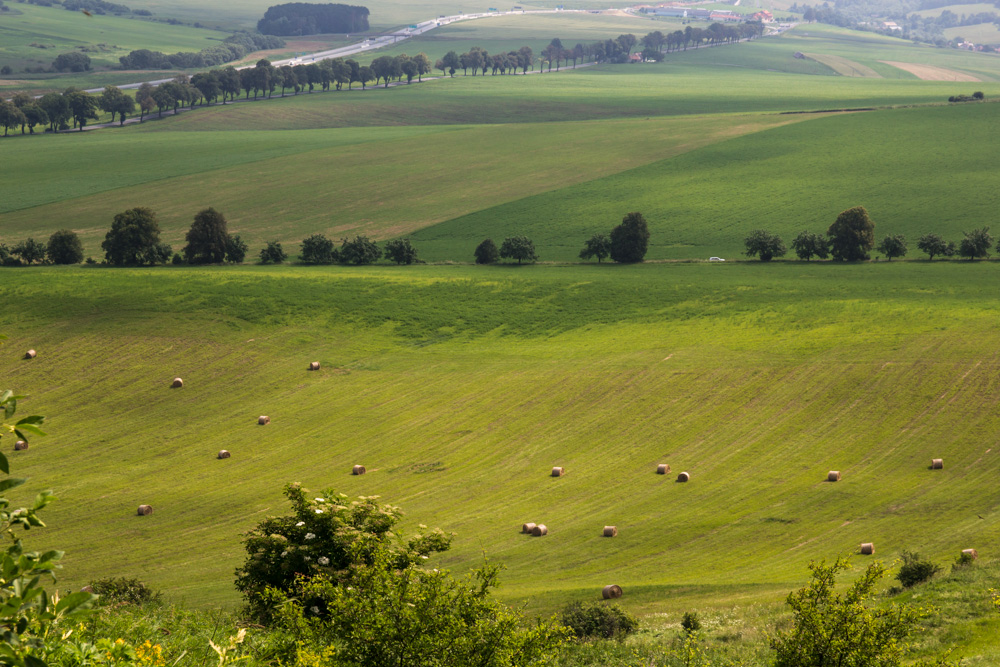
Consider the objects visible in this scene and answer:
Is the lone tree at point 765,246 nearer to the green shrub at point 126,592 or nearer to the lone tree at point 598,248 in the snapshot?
the lone tree at point 598,248

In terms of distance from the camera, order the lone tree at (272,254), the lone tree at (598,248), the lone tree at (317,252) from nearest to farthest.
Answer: the lone tree at (598,248) < the lone tree at (272,254) < the lone tree at (317,252)

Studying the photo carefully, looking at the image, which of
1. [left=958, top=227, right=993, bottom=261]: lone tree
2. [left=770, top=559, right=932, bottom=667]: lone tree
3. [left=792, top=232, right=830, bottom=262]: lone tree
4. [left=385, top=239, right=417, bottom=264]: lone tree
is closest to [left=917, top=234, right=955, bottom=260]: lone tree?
[left=958, top=227, right=993, bottom=261]: lone tree

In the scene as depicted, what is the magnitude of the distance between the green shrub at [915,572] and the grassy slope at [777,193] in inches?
2720

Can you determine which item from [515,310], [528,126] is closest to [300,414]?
[515,310]

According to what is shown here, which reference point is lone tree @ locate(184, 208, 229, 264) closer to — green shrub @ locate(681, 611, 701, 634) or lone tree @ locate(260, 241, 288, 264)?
lone tree @ locate(260, 241, 288, 264)

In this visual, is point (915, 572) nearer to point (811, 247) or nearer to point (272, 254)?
point (811, 247)

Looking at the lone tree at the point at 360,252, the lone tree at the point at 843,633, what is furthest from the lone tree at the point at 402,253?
the lone tree at the point at 843,633

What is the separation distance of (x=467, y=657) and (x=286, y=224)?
104 metres

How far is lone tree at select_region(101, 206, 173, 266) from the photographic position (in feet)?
300

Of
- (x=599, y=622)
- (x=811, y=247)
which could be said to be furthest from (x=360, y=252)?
(x=599, y=622)

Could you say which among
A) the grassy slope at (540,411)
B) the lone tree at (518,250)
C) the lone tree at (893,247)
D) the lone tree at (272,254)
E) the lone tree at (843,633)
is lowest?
the grassy slope at (540,411)

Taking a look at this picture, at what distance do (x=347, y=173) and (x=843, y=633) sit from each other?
127953 millimetres

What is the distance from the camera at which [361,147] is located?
154750 millimetres

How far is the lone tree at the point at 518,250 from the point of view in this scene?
93.1 metres
